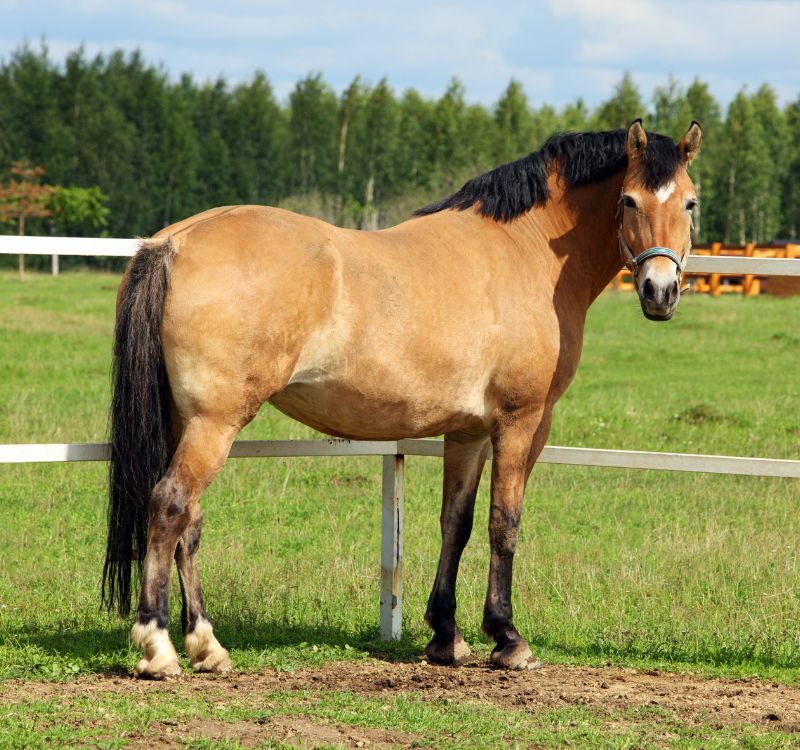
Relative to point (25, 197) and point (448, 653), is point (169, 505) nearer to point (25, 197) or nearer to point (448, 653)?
point (448, 653)

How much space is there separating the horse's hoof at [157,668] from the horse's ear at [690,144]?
314cm

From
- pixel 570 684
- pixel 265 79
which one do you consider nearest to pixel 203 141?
pixel 265 79

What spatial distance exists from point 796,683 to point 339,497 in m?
4.16

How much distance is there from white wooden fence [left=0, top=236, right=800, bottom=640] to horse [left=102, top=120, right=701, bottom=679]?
0.77 ft

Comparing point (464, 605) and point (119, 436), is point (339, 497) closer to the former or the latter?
point (464, 605)

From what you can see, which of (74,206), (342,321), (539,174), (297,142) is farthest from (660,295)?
(297,142)

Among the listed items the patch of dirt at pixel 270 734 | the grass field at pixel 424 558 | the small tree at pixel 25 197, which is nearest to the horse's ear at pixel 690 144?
the grass field at pixel 424 558

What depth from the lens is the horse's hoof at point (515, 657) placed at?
4.69 metres

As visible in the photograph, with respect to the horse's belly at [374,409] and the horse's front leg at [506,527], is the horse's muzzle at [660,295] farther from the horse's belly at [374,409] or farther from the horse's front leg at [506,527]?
the horse's belly at [374,409]

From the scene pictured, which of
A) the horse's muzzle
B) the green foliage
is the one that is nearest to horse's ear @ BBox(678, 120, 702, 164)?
the horse's muzzle

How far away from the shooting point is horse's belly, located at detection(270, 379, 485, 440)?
4.29 metres

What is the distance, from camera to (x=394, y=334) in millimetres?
4301

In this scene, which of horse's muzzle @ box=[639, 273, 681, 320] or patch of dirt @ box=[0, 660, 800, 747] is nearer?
patch of dirt @ box=[0, 660, 800, 747]

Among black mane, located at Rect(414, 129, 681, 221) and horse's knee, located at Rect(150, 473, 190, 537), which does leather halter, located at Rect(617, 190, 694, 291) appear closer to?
black mane, located at Rect(414, 129, 681, 221)
